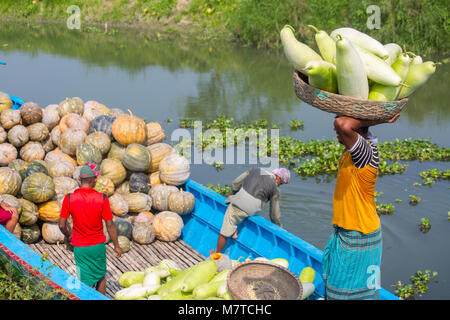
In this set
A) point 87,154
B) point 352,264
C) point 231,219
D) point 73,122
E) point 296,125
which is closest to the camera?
point 352,264

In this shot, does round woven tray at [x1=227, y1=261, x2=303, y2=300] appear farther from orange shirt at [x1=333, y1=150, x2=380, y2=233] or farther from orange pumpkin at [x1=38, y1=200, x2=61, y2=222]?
orange pumpkin at [x1=38, y1=200, x2=61, y2=222]

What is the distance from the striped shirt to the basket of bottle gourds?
8.7 inches

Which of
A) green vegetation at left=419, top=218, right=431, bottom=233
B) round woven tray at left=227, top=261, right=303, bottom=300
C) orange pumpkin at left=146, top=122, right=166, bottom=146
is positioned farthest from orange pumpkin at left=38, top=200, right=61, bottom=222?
green vegetation at left=419, top=218, right=431, bottom=233

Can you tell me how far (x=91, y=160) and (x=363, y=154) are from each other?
14.8 feet

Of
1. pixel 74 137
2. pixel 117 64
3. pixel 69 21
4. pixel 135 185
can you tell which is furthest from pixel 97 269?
pixel 69 21

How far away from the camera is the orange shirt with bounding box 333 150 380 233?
392 centimetres

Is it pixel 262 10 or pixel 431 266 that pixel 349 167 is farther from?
pixel 262 10

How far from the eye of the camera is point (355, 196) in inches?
156

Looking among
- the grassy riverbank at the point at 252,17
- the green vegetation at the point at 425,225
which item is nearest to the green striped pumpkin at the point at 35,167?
the green vegetation at the point at 425,225

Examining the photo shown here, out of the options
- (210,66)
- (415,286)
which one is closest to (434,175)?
(415,286)

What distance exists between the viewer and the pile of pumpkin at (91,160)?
6637mm

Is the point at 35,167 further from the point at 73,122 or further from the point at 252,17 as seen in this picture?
the point at 252,17

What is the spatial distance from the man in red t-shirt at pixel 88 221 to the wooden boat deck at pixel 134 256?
1.00m

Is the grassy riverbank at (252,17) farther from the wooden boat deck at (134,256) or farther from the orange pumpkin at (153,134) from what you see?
the wooden boat deck at (134,256)
